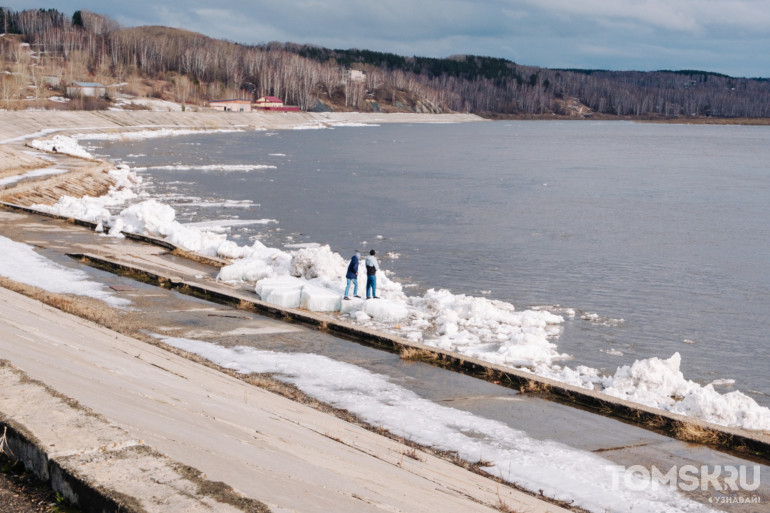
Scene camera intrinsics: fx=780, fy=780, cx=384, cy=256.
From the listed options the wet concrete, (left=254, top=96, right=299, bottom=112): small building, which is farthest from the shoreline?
(left=254, top=96, right=299, bottom=112): small building

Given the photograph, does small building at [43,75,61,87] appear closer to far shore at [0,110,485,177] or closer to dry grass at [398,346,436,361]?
far shore at [0,110,485,177]

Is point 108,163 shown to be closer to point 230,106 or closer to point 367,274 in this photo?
point 367,274

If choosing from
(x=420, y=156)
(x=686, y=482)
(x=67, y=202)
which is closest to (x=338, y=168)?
(x=420, y=156)

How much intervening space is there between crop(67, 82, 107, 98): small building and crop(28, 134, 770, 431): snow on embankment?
133 meters

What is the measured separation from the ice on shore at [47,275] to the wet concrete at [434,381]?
0.43 meters

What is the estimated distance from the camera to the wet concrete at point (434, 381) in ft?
32.4

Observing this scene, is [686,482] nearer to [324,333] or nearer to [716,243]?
[324,333]

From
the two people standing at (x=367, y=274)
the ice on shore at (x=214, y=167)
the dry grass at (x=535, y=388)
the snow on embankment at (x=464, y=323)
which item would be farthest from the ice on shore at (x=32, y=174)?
the dry grass at (x=535, y=388)

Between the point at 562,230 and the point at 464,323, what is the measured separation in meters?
20.3

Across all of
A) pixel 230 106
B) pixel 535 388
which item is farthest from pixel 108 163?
pixel 230 106

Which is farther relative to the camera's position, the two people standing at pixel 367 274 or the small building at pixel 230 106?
the small building at pixel 230 106

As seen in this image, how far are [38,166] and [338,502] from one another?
48108 millimetres

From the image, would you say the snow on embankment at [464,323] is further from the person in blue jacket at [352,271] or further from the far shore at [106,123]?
the far shore at [106,123]

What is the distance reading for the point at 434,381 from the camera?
41.6 ft
